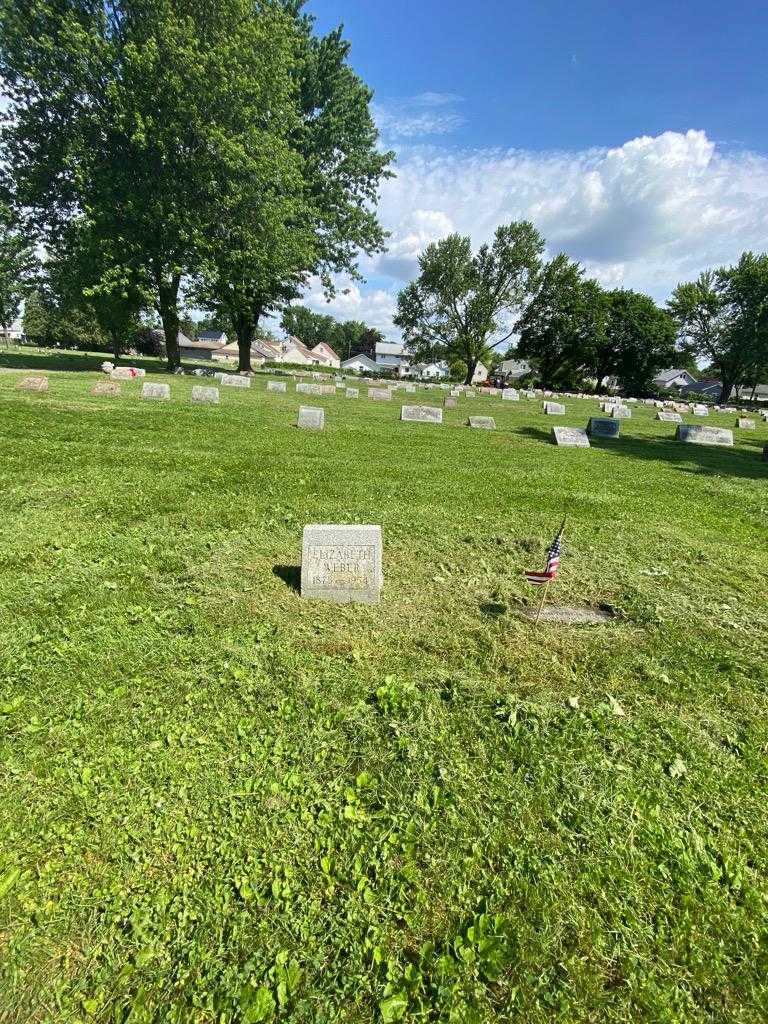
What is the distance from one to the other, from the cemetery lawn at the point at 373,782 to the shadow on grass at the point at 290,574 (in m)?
0.04

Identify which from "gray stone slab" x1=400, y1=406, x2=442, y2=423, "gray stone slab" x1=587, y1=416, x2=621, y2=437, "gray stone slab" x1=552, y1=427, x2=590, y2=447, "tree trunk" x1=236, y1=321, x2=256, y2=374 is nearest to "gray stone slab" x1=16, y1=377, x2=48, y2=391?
"gray stone slab" x1=400, y1=406, x2=442, y2=423

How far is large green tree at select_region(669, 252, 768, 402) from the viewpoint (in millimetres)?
53906

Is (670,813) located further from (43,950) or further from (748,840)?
(43,950)

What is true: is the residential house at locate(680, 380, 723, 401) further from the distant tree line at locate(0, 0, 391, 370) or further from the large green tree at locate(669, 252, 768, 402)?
the distant tree line at locate(0, 0, 391, 370)

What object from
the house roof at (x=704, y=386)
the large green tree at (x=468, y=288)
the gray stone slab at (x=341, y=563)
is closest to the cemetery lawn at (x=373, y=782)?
the gray stone slab at (x=341, y=563)

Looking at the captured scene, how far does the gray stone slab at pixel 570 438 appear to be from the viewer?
14367 millimetres

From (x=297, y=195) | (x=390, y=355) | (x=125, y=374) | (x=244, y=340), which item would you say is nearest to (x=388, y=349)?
(x=390, y=355)

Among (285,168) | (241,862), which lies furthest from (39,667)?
(285,168)

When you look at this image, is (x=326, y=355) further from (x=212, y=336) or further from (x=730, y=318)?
(x=730, y=318)

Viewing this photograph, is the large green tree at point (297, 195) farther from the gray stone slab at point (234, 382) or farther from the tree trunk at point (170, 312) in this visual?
the gray stone slab at point (234, 382)

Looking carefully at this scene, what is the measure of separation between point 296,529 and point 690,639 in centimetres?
453

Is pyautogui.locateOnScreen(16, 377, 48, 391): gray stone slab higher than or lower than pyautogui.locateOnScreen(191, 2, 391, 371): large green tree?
lower

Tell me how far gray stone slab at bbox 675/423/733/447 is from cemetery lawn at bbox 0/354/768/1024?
13.5 m

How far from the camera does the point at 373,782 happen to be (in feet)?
9.17
